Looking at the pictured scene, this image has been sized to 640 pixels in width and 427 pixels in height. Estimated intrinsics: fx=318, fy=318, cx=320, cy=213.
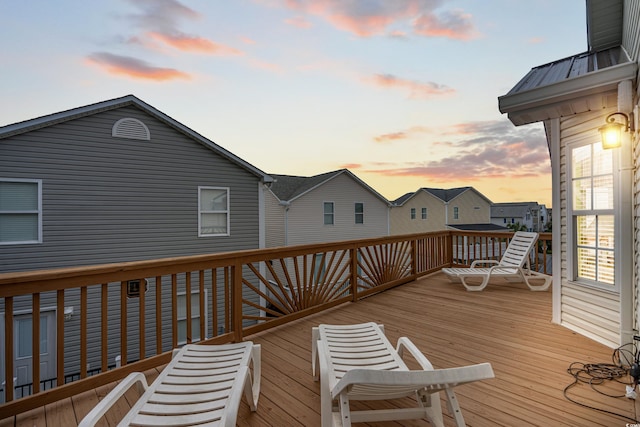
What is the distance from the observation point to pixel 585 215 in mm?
3387

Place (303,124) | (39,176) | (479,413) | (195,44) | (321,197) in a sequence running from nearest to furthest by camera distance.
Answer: (479,413), (39,176), (195,44), (303,124), (321,197)

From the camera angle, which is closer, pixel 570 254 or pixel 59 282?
pixel 59 282

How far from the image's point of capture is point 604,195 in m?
3.16

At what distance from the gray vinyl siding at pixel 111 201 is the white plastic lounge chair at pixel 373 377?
674 centimetres

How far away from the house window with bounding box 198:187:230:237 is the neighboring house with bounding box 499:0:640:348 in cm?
758

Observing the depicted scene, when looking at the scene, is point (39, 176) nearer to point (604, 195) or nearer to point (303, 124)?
point (303, 124)

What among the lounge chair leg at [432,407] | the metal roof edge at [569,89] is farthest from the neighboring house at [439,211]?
the lounge chair leg at [432,407]

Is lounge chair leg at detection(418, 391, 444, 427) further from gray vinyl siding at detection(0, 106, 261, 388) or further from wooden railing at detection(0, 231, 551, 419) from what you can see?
gray vinyl siding at detection(0, 106, 261, 388)

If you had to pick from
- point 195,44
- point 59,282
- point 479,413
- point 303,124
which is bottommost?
point 479,413

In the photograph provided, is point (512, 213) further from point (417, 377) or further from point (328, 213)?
point (417, 377)

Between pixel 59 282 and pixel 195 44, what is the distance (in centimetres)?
681

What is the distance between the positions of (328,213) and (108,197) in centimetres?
879

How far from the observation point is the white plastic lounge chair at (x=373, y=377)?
136 centimetres

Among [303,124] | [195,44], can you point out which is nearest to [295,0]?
[195,44]
